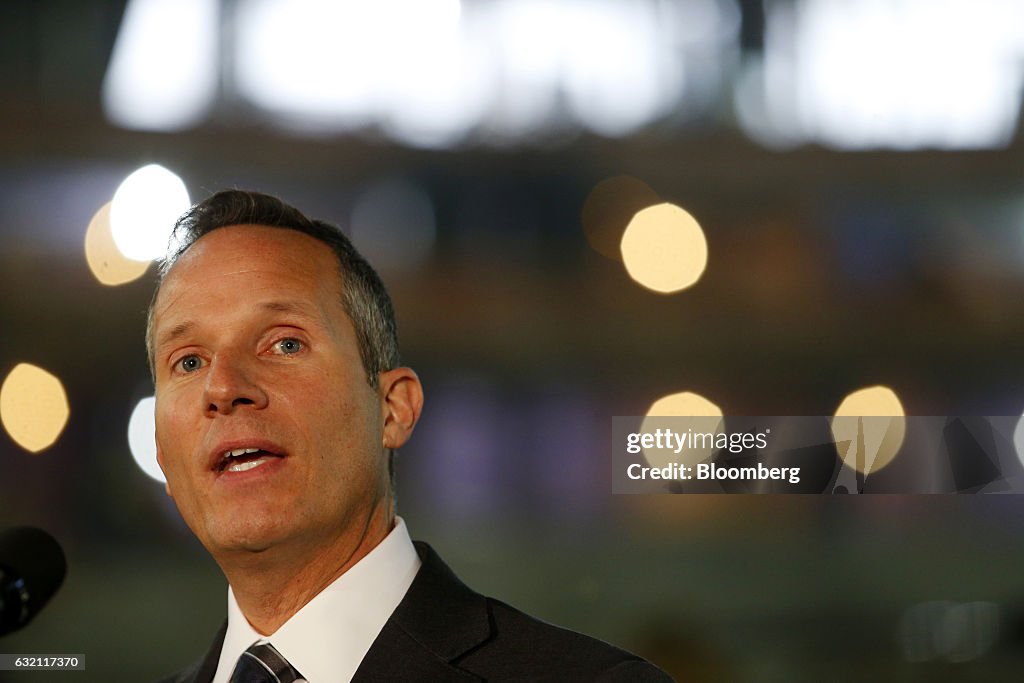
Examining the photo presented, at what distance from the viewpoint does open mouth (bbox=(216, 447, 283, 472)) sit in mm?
1487

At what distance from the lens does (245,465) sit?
1.49 meters

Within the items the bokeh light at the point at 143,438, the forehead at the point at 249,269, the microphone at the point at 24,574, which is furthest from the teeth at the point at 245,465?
the bokeh light at the point at 143,438

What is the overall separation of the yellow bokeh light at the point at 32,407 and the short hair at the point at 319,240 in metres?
0.80

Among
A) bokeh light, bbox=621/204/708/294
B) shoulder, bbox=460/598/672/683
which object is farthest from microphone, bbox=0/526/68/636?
bokeh light, bbox=621/204/708/294

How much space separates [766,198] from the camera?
2283 millimetres

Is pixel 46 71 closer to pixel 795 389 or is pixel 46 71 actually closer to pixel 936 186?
pixel 795 389

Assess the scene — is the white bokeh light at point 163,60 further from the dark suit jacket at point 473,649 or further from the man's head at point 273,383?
the dark suit jacket at point 473,649

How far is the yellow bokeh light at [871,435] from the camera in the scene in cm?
220

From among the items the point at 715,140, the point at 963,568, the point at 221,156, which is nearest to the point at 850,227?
the point at 715,140

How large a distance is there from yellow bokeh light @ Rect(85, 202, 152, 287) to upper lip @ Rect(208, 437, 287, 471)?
1.00 meters

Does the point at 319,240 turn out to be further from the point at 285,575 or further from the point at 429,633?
the point at 429,633

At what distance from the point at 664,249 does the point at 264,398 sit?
3.42ft

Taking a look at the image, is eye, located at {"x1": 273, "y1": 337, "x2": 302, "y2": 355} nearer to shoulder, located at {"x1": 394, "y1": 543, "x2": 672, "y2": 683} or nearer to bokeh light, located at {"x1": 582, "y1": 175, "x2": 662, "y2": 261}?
shoulder, located at {"x1": 394, "y1": 543, "x2": 672, "y2": 683}

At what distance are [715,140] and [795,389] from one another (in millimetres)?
547
